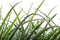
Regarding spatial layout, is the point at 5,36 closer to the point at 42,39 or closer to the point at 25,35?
the point at 25,35

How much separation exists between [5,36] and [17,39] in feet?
0.39

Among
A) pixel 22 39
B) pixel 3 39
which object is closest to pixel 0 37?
pixel 3 39

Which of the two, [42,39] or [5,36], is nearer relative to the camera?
[5,36]

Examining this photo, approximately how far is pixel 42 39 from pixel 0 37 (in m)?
0.28

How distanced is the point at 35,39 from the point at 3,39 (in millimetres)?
179

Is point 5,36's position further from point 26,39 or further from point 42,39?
point 42,39

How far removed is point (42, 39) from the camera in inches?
38.7

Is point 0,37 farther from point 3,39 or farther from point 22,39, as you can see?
point 22,39

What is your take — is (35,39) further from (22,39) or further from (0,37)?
(0,37)

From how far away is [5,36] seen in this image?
2.75 feet

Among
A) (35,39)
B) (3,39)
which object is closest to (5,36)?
(3,39)

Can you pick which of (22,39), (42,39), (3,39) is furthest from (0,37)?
(42,39)

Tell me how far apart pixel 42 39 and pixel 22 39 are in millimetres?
163

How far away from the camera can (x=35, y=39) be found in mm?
834
